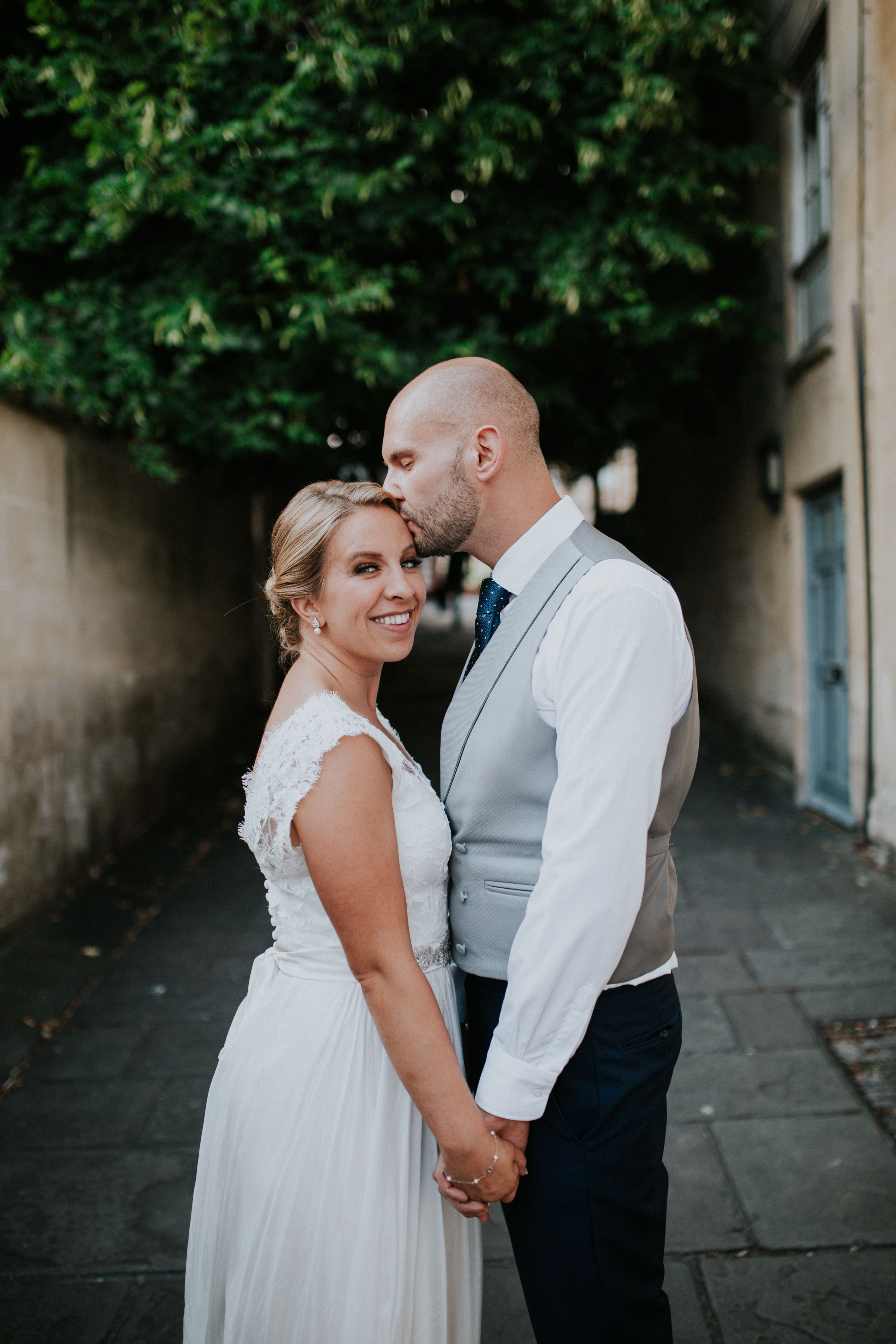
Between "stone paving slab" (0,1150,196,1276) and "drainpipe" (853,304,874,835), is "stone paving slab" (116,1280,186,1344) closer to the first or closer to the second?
"stone paving slab" (0,1150,196,1276)

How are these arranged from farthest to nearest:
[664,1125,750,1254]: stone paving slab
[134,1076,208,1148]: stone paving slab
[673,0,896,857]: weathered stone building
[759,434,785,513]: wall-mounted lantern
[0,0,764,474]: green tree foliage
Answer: [759,434,785,513]: wall-mounted lantern → [673,0,896,857]: weathered stone building → [0,0,764,474]: green tree foliage → [134,1076,208,1148]: stone paving slab → [664,1125,750,1254]: stone paving slab

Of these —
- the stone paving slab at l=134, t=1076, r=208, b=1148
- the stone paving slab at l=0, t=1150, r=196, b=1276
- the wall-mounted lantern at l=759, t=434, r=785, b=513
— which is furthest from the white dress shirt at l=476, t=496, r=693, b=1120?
the wall-mounted lantern at l=759, t=434, r=785, b=513

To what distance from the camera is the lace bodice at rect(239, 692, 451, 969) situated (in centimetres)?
156

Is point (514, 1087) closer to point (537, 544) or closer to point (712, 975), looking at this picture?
point (537, 544)

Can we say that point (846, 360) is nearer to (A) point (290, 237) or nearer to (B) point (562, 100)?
(B) point (562, 100)

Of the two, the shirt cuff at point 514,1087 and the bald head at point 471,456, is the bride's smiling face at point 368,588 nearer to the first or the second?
the bald head at point 471,456

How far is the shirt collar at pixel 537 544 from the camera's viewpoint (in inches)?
65.1

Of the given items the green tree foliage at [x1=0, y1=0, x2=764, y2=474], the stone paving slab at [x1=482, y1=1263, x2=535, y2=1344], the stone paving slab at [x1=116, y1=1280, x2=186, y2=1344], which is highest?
the green tree foliage at [x1=0, y1=0, x2=764, y2=474]

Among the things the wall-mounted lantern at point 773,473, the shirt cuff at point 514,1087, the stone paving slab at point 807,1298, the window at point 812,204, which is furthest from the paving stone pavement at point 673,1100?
the window at point 812,204

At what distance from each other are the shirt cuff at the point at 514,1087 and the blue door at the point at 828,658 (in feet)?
17.0

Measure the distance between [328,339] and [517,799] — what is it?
444 centimetres

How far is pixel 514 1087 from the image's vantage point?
1451 mm

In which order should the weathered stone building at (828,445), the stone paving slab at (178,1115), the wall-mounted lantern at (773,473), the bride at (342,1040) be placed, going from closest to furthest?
the bride at (342,1040)
the stone paving slab at (178,1115)
the weathered stone building at (828,445)
the wall-mounted lantern at (773,473)

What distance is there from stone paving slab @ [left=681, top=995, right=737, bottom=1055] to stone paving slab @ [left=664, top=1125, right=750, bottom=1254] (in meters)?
0.46
